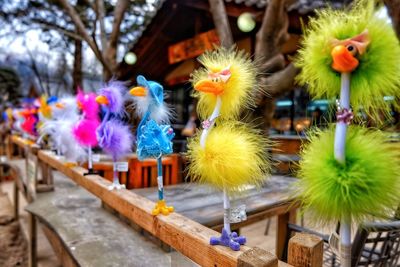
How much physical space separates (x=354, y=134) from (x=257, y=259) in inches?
16.4

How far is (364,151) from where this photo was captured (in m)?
0.62

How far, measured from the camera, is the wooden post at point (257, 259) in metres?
0.74

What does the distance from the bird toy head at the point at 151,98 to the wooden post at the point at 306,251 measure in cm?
81

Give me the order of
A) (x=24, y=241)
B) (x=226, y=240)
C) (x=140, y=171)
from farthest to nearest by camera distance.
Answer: (x=24, y=241) → (x=140, y=171) → (x=226, y=240)

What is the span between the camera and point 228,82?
925 millimetres

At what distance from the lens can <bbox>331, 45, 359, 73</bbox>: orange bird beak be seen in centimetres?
58

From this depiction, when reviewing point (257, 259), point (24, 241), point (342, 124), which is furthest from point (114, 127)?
point (24, 241)

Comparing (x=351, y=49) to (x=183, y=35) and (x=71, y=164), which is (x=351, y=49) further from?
(x=183, y=35)

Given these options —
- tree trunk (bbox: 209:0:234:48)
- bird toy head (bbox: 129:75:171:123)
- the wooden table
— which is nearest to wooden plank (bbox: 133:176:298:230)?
the wooden table

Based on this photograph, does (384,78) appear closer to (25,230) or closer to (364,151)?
(364,151)

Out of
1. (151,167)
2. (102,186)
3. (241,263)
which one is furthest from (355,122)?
(151,167)

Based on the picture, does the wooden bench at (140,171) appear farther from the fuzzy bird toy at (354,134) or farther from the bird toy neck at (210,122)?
the fuzzy bird toy at (354,134)

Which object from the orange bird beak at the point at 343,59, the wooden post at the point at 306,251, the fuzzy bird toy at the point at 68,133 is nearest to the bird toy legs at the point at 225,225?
the wooden post at the point at 306,251

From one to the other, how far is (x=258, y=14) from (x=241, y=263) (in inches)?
139
